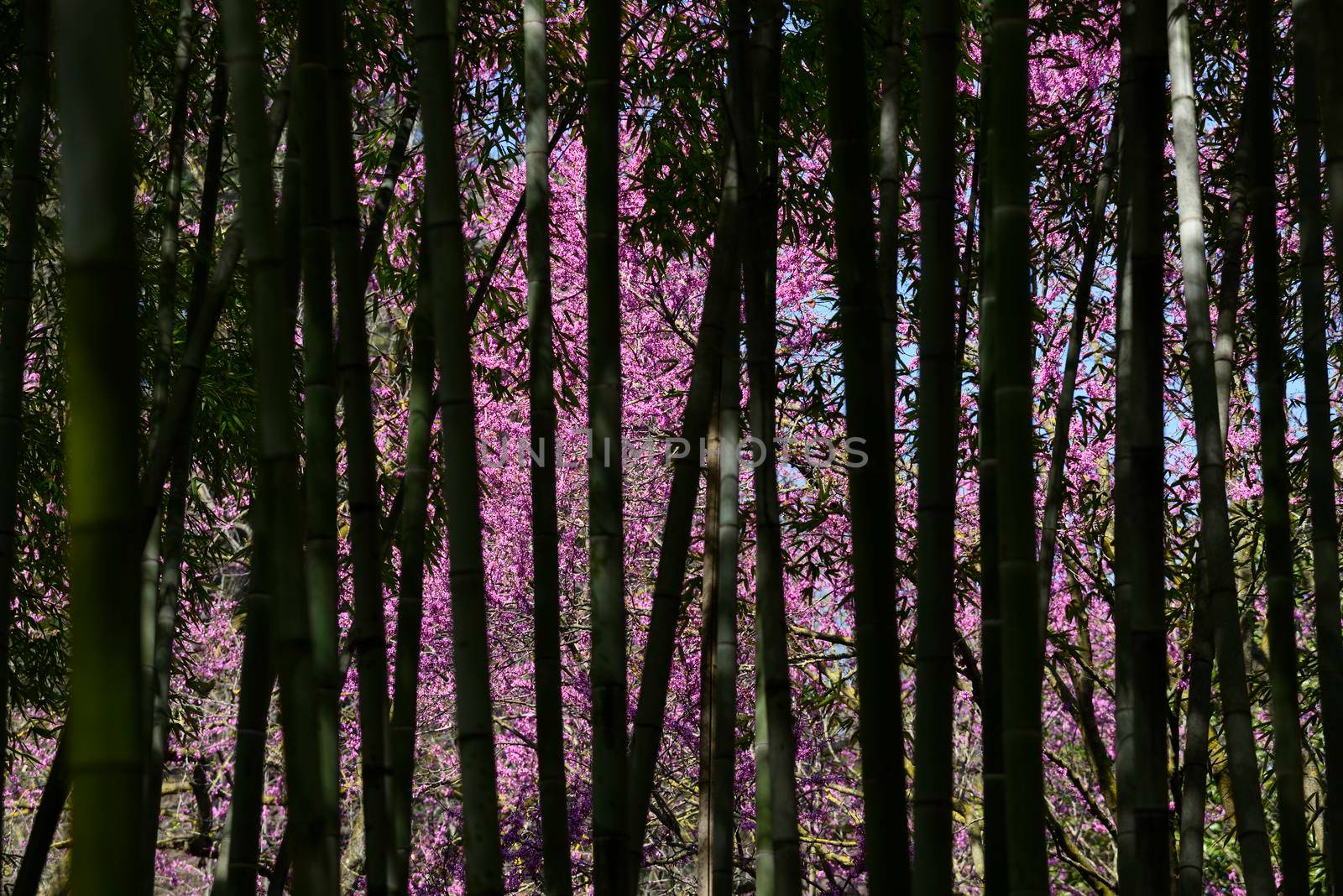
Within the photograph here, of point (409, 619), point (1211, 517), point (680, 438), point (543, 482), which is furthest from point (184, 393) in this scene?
point (1211, 517)

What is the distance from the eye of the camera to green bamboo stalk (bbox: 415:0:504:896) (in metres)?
1.29

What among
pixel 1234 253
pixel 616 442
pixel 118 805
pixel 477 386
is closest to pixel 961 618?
pixel 477 386

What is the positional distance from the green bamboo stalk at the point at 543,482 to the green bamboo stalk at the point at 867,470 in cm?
41

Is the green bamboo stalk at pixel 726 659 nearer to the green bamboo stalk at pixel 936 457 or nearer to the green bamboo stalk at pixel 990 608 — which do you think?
the green bamboo stalk at pixel 990 608

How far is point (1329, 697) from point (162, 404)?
191 cm

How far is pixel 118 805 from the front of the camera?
0.74m

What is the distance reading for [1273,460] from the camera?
1.76 meters

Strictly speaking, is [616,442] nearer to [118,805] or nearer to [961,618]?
[118,805]

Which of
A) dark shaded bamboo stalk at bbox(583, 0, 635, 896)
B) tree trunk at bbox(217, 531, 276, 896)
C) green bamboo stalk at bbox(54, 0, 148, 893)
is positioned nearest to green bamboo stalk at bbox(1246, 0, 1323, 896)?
dark shaded bamboo stalk at bbox(583, 0, 635, 896)

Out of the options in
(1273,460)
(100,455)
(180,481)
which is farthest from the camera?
(180,481)

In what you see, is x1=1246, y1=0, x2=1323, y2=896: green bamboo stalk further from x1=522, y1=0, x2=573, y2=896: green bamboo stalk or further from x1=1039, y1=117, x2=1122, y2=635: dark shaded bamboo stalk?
x1=522, y1=0, x2=573, y2=896: green bamboo stalk

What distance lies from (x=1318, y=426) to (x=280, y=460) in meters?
1.29

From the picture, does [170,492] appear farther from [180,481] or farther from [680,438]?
[680,438]

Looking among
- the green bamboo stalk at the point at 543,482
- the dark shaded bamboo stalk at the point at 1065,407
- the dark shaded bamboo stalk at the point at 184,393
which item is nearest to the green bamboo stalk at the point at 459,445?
the green bamboo stalk at the point at 543,482
